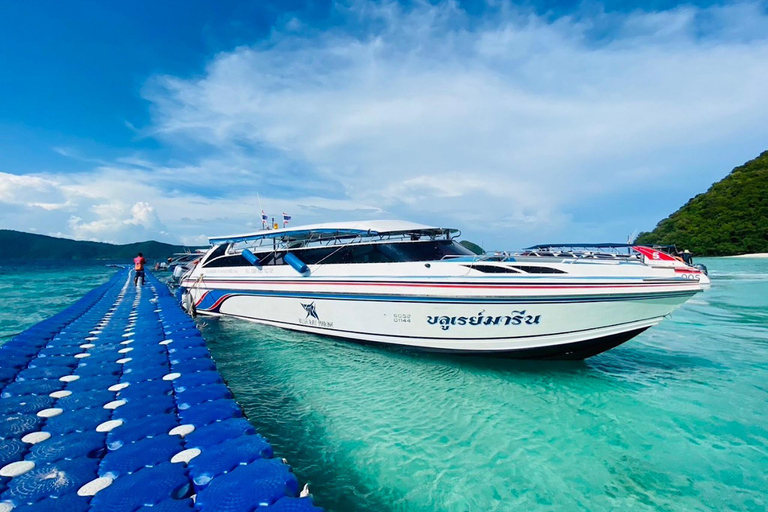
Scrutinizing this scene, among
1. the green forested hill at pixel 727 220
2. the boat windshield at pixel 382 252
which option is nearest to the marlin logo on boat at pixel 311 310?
the boat windshield at pixel 382 252

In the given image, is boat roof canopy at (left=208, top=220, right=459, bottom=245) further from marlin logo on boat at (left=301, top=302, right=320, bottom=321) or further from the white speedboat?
marlin logo on boat at (left=301, top=302, right=320, bottom=321)

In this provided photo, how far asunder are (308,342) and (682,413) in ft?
20.9

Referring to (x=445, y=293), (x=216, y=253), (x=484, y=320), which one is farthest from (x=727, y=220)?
(x=216, y=253)

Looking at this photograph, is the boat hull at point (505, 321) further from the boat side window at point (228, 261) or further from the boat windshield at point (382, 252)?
the boat side window at point (228, 261)

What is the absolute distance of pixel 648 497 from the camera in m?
3.14

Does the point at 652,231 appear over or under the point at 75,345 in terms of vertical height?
over

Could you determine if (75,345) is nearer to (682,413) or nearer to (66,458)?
(66,458)

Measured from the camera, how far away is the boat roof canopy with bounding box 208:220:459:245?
7465 mm

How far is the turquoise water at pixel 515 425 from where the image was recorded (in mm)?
3221

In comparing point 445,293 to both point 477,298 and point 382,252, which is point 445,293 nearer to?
point 477,298

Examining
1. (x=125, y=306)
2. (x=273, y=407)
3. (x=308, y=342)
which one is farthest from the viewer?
(x=125, y=306)

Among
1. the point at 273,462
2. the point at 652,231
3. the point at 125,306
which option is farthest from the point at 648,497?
the point at 652,231

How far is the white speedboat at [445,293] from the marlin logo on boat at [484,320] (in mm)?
16

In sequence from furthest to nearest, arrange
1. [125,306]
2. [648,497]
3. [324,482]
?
[125,306] < [324,482] < [648,497]
